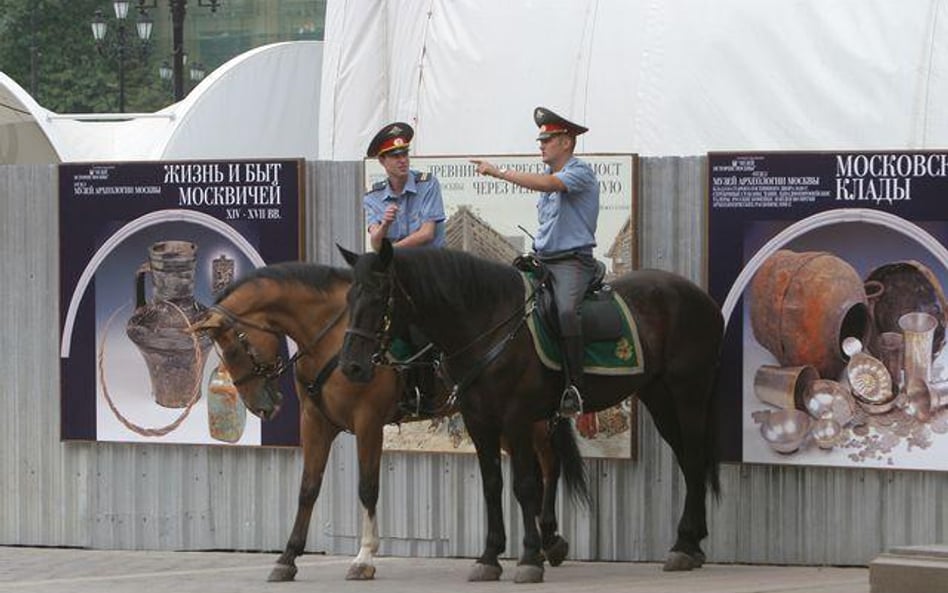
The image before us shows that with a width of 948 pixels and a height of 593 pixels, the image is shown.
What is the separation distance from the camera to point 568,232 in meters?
10.8

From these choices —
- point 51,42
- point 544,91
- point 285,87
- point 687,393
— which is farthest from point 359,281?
point 51,42

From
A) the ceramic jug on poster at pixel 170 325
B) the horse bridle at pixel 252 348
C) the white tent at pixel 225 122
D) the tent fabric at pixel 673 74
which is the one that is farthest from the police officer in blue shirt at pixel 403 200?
the white tent at pixel 225 122

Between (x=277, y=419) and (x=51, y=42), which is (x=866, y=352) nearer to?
(x=277, y=419)

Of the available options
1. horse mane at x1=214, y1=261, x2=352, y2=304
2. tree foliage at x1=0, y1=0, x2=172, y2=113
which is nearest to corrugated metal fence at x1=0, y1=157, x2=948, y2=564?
horse mane at x1=214, y1=261, x2=352, y2=304

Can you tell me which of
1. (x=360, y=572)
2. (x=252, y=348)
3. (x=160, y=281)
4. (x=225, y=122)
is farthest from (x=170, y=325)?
(x=225, y=122)

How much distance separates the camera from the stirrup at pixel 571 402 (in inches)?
419

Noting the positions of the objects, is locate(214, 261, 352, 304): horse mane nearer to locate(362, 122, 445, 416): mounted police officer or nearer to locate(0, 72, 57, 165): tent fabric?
locate(362, 122, 445, 416): mounted police officer

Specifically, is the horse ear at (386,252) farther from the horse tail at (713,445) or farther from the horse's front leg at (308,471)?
the horse tail at (713,445)

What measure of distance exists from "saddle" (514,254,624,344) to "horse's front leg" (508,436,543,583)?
66cm

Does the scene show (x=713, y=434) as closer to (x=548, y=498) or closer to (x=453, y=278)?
(x=548, y=498)

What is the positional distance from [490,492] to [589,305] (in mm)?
1139

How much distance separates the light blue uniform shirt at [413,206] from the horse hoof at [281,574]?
6.44 feet

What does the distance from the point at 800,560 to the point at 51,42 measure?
45394 mm

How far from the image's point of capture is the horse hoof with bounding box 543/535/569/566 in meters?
11.5
